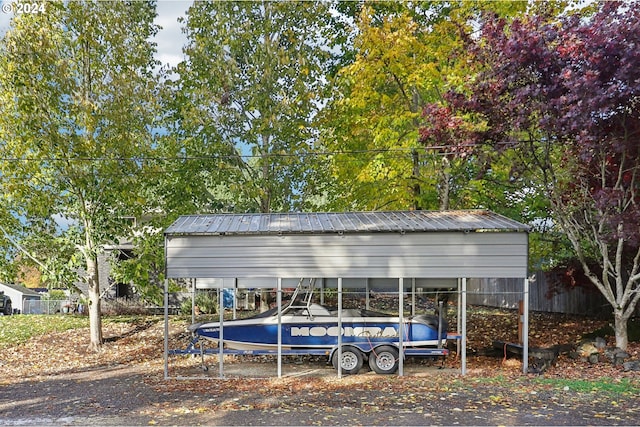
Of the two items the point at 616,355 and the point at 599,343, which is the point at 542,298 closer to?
the point at 599,343

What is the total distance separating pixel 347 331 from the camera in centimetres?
1308

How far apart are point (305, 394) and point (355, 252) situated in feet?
11.0

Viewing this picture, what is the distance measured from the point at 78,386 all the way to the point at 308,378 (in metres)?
4.75

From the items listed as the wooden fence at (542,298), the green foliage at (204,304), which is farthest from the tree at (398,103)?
the green foliage at (204,304)

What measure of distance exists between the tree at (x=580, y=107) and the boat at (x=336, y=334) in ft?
14.7

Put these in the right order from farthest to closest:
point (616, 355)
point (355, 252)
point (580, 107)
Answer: point (616, 355), point (355, 252), point (580, 107)

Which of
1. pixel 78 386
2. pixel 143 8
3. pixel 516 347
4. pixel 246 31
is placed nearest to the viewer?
pixel 78 386

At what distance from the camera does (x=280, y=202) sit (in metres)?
20.3

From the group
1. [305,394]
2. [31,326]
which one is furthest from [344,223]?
[31,326]

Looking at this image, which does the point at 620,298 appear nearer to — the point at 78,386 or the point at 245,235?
the point at 245,235

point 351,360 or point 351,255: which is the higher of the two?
point 351,255

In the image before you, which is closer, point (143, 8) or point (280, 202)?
point (280, 202)

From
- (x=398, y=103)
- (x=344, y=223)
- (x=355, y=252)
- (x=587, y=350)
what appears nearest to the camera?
(x=355, y=252)

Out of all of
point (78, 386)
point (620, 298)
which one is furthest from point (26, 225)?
point (620, 298)
